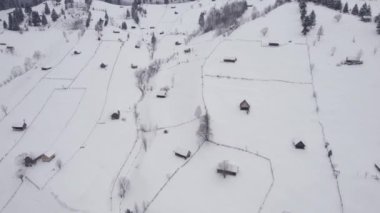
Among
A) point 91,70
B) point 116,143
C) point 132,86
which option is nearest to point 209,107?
point 116,143

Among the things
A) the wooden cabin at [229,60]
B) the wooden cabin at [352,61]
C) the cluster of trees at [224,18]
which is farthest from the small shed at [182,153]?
the cluster of trees at [224,18]

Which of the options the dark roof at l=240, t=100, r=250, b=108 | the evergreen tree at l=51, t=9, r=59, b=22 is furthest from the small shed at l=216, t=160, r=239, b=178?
the evergreen tree at l=51, t=9, r=59, b=22

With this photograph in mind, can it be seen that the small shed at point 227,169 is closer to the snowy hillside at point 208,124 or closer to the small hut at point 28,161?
the snowy hillside at point 208,124

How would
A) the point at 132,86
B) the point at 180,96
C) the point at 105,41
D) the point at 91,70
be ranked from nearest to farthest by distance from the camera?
the point at 180,96 → the point at 132,86 → the point at 91,70 → the point at 105,41

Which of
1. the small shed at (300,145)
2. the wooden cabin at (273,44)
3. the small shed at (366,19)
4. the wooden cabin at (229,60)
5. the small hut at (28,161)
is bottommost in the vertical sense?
the small hut at (28,161)

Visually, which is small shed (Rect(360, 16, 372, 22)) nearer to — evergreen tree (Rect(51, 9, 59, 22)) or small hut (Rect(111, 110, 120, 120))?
small hut (Rect(111, 110, 120, 120))

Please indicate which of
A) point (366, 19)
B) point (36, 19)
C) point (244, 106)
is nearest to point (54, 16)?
point (36, 19)

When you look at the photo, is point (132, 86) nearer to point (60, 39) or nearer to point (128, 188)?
point (128, 188)
